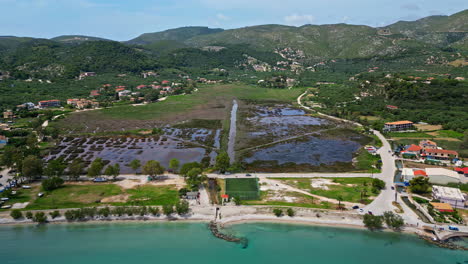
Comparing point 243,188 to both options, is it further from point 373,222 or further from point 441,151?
point 441,151

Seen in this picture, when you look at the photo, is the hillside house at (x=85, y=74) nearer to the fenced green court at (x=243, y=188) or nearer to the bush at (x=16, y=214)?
the bush at (x=16, y=214)

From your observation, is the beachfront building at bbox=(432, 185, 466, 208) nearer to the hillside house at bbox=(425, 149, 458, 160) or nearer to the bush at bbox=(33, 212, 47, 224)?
the hillside house at bbox=(425, 149, 458, 160)

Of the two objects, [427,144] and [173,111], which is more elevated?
[173,111]

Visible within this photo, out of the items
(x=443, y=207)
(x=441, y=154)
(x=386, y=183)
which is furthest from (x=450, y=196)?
(x=441, y=154)

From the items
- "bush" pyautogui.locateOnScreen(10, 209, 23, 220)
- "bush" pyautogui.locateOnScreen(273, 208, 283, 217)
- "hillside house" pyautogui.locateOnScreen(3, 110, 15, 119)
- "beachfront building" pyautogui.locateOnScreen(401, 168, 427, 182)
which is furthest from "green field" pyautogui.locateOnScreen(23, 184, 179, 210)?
"hillside house" pyautogui.locateOnScreen(3, 110, 15, 119)

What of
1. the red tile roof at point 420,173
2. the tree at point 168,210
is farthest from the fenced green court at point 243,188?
the red tile roof at point 420,173

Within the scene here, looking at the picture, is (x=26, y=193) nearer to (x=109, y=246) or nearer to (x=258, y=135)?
(x=109, y=246)
